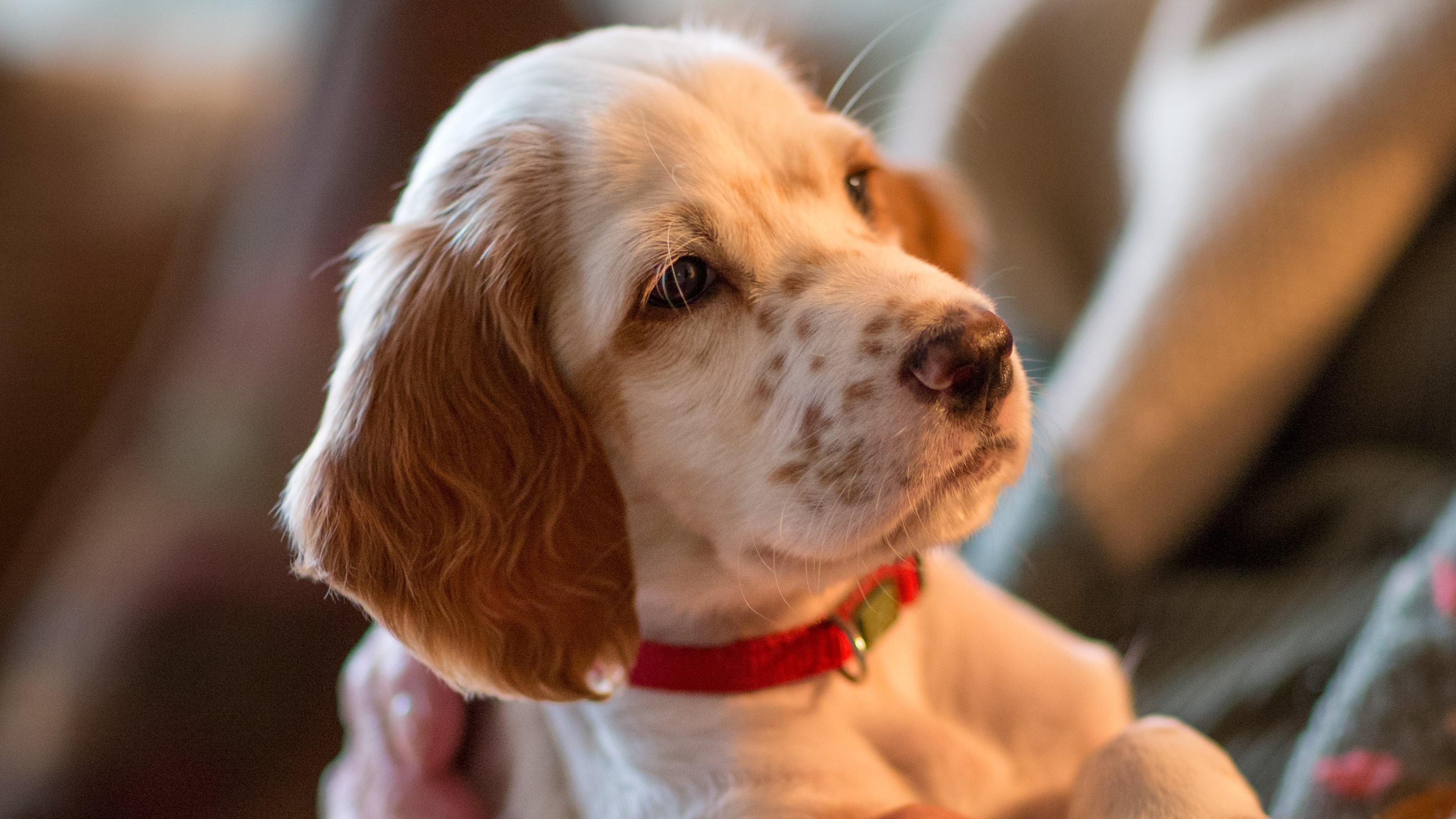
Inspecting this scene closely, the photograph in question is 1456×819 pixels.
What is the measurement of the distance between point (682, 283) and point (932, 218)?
558 mm

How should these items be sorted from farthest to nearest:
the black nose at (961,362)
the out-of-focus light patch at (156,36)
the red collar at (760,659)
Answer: the out-of-focus light patch at (156,36), the red collar at (760,659), the black nose at (961,362)

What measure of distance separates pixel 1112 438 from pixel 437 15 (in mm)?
1558

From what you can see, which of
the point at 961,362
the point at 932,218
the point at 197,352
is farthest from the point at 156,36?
the point at 961,362

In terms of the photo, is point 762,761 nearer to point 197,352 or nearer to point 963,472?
point 963,472

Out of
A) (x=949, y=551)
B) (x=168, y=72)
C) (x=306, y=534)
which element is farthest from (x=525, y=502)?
(x=168, y=72)

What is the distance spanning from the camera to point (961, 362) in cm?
78

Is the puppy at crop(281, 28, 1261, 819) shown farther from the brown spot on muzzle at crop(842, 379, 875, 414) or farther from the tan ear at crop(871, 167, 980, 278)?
the tan ear at crop(871, 167, 980, 278)

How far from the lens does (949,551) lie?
130cm

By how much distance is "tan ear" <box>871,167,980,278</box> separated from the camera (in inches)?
49.8

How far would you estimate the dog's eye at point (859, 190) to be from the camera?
3.50 feet

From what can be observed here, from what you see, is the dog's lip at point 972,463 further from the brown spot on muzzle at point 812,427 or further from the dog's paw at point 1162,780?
the dog's paw at point 1162,780

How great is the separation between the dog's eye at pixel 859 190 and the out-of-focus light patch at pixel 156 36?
158 centimetres

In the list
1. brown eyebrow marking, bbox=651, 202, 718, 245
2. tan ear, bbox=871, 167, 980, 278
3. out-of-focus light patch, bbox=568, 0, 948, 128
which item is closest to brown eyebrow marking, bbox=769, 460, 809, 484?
brown eyebrow marking, bbox=651, 202, 718, 245

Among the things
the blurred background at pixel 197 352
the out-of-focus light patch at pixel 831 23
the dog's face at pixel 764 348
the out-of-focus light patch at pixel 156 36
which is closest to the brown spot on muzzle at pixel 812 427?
the dog's face at pixel 764 348
